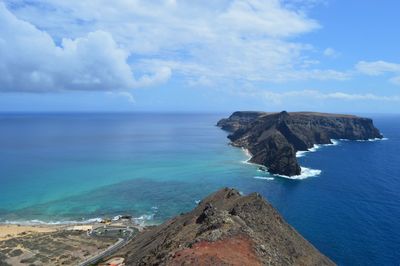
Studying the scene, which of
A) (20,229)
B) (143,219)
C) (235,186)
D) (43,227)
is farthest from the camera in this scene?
(235,186)

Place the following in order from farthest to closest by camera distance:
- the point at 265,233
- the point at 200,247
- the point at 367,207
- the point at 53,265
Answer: the point at 367,207 < the point at 53,265 < the point at 265,233 < the point at 200,247

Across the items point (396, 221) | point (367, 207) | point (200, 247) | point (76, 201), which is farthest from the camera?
point (76, 201)

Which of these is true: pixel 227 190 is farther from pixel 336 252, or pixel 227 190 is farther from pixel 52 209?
pixel 52 209

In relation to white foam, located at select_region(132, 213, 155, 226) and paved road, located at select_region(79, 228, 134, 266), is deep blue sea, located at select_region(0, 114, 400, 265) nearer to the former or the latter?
white foam, located at select_region(132, 213, 155, 226)

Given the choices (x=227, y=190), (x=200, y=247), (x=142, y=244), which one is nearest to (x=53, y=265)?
(x=142, y=244)

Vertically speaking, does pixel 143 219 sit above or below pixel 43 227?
above

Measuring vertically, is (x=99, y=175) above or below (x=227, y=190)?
below

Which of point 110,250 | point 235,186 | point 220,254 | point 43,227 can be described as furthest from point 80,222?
point 220,254

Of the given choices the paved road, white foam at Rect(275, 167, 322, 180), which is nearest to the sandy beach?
the paved road

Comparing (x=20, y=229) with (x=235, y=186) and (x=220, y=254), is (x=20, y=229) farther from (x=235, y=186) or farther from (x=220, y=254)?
(x=220, y=254)
